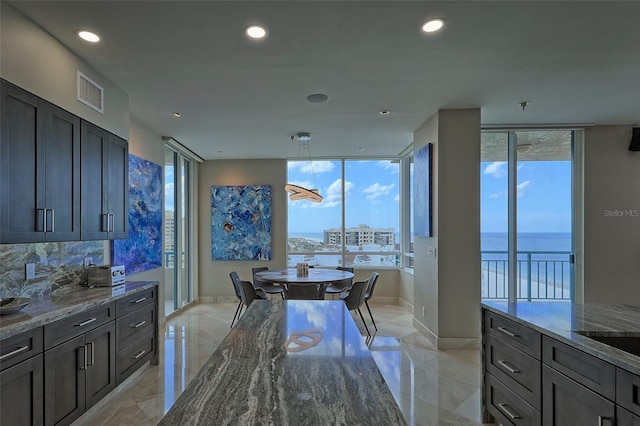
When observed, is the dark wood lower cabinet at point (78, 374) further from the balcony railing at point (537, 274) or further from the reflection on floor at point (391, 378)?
the balcony railing at point (537, 274)

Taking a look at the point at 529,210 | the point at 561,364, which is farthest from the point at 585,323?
the point at 529,210

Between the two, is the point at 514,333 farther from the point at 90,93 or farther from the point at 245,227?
the point at 245,227

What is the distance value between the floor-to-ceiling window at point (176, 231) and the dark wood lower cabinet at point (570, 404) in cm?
504

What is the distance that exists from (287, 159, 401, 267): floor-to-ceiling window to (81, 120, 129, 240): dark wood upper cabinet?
3.82 metres

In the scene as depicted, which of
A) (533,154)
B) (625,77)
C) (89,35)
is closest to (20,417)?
(89,35)

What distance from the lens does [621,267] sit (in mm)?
4812

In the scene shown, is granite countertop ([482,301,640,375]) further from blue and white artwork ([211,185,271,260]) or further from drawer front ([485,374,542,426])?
blue and white artwork ([211,185,271,260])

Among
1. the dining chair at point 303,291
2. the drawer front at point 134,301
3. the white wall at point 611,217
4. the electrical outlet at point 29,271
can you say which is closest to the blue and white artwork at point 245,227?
the dining chair at point 303,291

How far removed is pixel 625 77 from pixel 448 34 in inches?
84.3

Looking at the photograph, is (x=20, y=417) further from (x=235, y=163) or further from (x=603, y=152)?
(x=603, y=152)

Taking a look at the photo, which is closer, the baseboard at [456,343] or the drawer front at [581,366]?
the drawer front at [581,366]

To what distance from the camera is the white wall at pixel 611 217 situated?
15.8 ft

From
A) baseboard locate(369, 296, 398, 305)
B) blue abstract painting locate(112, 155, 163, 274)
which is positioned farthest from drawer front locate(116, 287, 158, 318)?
baseboard locate(369, 296, 398, 305)

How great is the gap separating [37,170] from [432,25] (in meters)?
2.86
